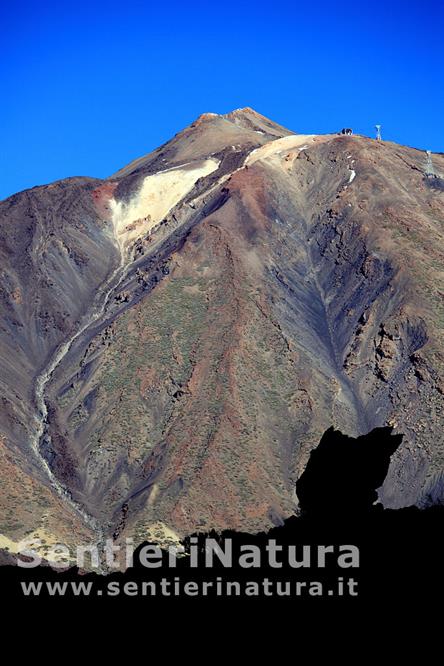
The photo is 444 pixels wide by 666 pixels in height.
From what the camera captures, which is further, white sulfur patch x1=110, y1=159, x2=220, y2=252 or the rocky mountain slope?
white sulfur patch x1=110, y1=159, x2=220, y2=252

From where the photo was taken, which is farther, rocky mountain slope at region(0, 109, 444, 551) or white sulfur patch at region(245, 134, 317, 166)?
white sulfur patch at region(245, 134, 317, 166)

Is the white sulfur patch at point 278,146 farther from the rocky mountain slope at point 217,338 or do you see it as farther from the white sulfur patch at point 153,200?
the white sulfur patch at point 153,200

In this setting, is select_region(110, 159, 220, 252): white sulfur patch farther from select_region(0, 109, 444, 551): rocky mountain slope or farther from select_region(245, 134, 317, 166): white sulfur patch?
select_region(245, 134, 317, 166): white sulfur patch

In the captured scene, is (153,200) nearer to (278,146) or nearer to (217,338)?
(278,146)

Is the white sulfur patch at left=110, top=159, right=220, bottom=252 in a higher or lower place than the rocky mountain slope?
higher

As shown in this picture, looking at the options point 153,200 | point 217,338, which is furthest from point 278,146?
point 217,338

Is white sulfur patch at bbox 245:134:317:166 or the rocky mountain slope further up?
white sulfur patch at bbox 245:134:317:166

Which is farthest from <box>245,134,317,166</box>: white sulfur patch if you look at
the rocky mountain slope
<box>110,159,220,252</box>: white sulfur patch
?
<box>110,159,220,252</box>: white sulfur patch

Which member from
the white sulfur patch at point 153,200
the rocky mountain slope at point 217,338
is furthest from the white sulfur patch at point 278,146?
the white sulfur patch at point 153,200
